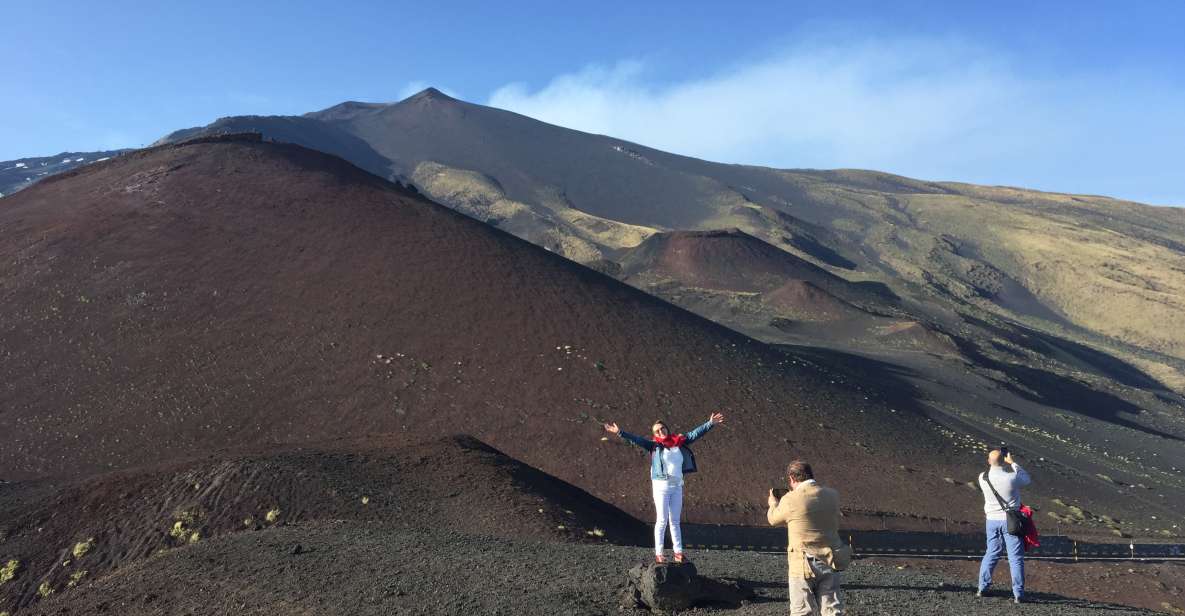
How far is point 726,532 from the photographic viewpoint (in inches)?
1057

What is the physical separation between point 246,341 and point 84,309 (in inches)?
302

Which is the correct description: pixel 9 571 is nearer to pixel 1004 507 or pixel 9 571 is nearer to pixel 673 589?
pixel 673 589

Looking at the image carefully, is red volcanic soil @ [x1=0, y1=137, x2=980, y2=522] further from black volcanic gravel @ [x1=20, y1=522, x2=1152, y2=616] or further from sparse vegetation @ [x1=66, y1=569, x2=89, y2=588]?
black volcanic gravel @ [x1=20, y1=522, x2=1152, y2=616]

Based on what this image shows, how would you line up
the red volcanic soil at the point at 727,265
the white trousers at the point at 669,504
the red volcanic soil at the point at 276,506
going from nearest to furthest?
1. the white trousers at the point at 669,504
2. the red volcanic soil at the point at 276,506
3. the red volcanic soil at the point at 727,265

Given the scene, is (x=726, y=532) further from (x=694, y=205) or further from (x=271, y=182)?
(x=694, y=205)

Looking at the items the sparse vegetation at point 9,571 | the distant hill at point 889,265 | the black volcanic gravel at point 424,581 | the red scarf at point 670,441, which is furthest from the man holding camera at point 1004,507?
the distant hill at point 889,265

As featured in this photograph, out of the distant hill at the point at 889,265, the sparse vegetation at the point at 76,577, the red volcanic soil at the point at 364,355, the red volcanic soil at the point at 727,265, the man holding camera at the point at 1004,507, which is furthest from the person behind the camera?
the red volcanic soil at the point at 727,265

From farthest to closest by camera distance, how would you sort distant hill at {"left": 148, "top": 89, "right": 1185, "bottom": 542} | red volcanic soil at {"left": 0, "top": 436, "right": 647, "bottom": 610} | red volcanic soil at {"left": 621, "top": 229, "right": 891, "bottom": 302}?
1. red volcanic soil at {"left": 621, "top": 229, "right": 891, "bottom": 302}
2. distant hill at {"left": 148, "top": 89, "right": 1185, "bottom": 542}
3. red volcanic soil at {"left": 0, "top": 436, "right": 647, "bottom": 610}

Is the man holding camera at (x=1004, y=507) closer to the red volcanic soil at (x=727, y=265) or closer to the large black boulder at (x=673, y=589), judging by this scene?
the large black boulder at (x=673, y=589)

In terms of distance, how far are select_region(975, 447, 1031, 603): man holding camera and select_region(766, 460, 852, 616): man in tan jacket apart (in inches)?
139

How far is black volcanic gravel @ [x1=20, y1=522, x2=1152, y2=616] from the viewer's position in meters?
10.5

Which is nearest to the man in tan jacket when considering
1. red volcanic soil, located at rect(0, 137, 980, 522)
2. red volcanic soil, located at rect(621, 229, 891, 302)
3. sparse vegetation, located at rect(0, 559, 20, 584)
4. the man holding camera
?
the man holding camera

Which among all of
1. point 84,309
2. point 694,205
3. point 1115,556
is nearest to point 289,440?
point 84,309

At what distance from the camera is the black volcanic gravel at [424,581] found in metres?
10.5
